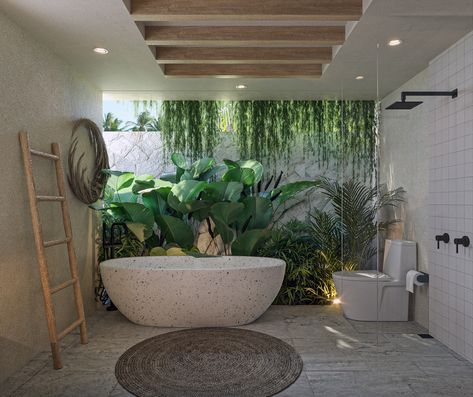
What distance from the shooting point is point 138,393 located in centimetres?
274

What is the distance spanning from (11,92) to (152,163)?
282cm

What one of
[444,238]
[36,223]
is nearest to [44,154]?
[36,223]

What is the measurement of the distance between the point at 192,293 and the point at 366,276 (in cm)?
153

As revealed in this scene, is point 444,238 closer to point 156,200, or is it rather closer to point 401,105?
point 401,105

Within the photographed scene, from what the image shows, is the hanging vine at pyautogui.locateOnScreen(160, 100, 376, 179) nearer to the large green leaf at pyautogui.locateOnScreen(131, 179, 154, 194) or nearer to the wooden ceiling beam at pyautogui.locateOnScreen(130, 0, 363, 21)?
the large green leaf at pyautogui.locateOnScreen(131, 179, 154, 194)

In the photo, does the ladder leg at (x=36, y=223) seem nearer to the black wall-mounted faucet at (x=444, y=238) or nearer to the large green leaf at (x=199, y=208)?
the large green leaf at (x=199, y=208)

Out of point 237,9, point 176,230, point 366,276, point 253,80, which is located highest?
point 237,9

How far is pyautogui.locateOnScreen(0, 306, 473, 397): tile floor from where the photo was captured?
280 cm

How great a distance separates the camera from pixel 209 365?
319cm

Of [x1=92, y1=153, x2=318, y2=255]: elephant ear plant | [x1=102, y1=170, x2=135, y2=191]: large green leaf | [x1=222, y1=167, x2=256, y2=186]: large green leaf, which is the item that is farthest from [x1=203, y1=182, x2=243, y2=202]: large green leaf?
[x1=102, y1=170, x2=135, y2=191]: large green leaf

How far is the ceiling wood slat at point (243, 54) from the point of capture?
153 inches

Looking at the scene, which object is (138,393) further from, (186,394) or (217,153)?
(217,153)

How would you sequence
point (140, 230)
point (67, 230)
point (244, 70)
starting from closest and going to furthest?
point (67, 230)
point (244, 70)
point (140, 230)

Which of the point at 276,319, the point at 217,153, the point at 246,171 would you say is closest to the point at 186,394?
the point at 276,319
